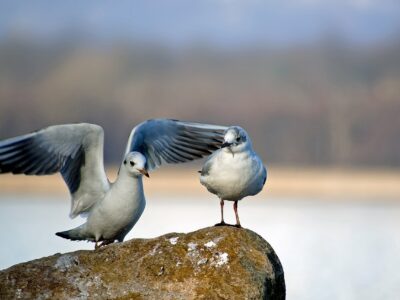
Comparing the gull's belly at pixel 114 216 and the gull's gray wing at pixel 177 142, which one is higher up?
the gull's gray wing at pixel 177 142

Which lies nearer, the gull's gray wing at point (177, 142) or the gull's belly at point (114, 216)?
the gull's belly at point (114, 216)

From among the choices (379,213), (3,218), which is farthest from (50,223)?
(379,213)

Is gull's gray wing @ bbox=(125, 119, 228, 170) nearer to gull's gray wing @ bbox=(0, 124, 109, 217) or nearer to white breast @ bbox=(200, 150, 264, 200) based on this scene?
gull's gray wing @ bbox=(0, 124, 109, 217)

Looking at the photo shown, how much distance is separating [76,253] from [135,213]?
0.84m

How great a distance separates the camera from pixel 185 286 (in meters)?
6.48

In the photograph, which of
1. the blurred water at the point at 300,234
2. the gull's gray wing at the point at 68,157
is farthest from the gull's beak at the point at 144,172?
the blurred water at the point at 300,234

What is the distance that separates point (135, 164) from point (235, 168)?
81cm

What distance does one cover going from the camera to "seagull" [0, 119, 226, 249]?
7527 millimetres

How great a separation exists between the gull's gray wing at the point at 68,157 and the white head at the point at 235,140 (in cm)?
123

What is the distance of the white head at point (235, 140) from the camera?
275 inches

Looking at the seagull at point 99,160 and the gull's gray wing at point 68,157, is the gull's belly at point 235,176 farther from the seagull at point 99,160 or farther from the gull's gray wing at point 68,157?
the gull's gray wing at point 68,157

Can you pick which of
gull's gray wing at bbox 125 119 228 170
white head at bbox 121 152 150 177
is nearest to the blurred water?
gull's gray wing at bbox 125 119 228 170

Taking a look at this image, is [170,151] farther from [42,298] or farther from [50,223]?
[50,223]

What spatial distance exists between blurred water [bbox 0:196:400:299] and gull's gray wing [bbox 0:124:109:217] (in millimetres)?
3875
